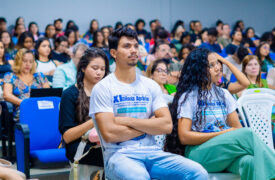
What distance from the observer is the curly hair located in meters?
2.49

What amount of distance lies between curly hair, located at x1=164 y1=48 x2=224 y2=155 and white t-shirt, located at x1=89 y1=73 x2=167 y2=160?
1.10 feet

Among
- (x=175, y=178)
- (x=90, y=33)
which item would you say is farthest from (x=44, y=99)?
(x=90, y=33)

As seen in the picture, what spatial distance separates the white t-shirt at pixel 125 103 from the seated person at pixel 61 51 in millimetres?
3950

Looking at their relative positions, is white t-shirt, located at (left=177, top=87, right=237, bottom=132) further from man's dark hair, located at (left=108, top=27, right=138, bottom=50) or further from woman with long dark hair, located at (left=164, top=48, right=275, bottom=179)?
man's dark hair, located at (left=108, top=27, right=138, bottom=50)

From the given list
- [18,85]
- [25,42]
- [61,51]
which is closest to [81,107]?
[18,85]

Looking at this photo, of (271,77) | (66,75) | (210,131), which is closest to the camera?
(210,131)

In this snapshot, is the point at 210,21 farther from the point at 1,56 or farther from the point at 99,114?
the point at 99,114

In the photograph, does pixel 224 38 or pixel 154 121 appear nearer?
pixel 154 121

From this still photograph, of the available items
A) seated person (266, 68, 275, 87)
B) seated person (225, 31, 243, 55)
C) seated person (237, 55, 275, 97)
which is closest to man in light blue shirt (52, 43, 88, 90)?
seated person (237, 55, 275, 97)

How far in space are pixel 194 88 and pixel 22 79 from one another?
2.22 meters

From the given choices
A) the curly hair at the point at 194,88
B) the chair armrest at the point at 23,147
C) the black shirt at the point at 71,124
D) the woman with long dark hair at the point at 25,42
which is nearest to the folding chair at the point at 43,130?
the chair armrest at the point at 23,147

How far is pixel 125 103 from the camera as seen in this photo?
216 centimetres

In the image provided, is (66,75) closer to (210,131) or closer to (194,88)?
(194,88)

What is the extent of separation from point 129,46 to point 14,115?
6.69 ft
